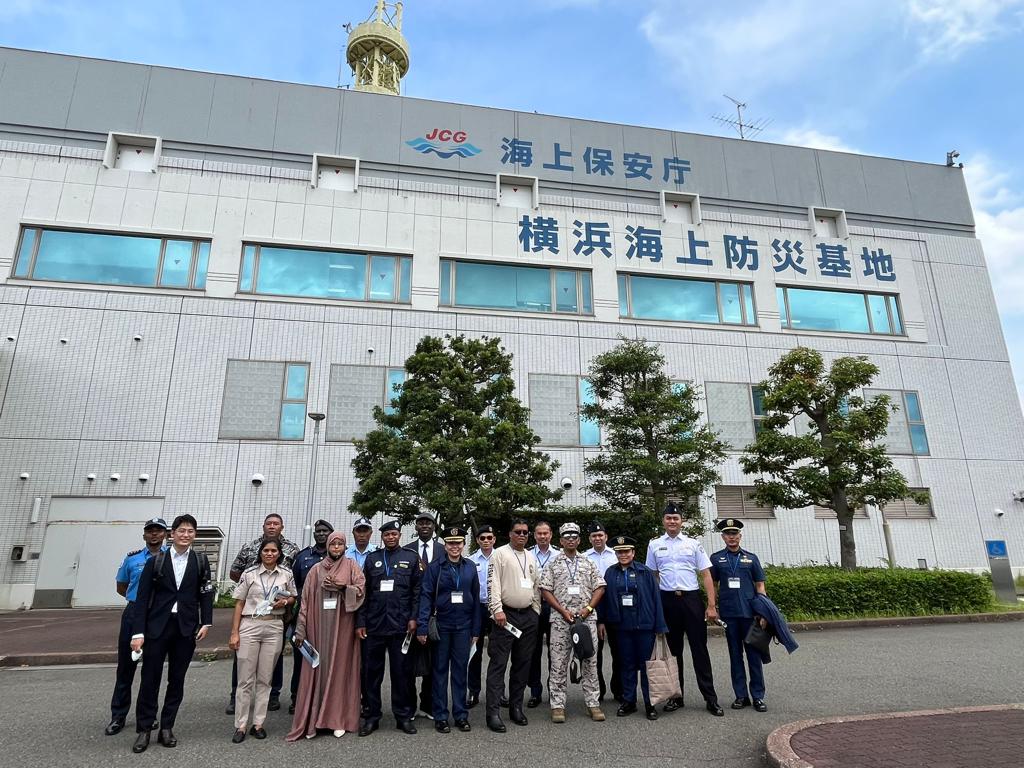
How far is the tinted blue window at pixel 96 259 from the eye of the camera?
15.8m

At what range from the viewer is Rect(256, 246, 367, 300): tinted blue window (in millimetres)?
16609

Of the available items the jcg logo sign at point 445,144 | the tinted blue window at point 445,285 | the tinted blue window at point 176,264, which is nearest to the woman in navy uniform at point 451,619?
the tinted blue window at point 445,285

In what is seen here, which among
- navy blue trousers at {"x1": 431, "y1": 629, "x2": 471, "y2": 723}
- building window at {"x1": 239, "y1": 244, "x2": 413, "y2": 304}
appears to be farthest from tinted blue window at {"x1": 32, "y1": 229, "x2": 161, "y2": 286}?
navy blue trousers at {"x1": 431, "y1": 629, "x2": 471, "y2": 723}

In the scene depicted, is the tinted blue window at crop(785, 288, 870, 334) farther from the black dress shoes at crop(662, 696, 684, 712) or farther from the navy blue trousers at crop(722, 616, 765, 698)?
the black dress shoes at crop(662, 696, 684, 712)

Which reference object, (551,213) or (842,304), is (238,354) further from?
(842,304)

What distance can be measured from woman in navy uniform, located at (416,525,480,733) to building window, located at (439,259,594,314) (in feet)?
41.2

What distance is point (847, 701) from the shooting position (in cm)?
560

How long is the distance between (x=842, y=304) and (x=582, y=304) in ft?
29.9

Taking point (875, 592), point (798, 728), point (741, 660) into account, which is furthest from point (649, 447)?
point (798, 728)

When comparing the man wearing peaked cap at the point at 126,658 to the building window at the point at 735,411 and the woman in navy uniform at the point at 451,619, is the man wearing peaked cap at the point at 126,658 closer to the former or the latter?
the woman in navy uniform at the point at 451,619

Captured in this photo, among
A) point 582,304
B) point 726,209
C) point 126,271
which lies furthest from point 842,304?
point 126,271

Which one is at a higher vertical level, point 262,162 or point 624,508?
point 262,162

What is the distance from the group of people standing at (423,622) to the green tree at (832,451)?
A: 728 cm

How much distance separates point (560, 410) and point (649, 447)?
15.8 ft
